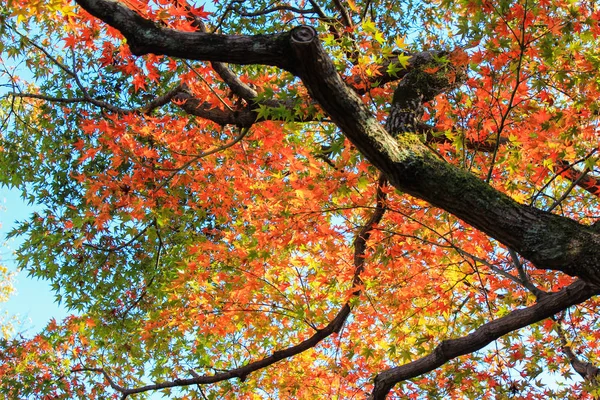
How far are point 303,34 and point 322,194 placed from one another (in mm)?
1919

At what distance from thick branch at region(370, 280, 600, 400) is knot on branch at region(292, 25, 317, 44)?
2226 millimetres

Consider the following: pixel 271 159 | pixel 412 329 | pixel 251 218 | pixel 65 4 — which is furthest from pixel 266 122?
pixel 412 329

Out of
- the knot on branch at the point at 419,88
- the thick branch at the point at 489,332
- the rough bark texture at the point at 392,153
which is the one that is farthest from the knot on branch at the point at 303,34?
the thick branch at the point at 489,332

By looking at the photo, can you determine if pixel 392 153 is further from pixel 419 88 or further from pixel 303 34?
pixel 419 88

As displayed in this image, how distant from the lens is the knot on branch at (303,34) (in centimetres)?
276

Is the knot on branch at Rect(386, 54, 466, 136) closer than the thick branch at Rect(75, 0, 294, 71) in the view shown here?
No

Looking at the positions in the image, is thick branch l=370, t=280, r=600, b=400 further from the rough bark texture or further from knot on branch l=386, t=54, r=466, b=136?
knot on branch l=386, t=54, r=466, b=136

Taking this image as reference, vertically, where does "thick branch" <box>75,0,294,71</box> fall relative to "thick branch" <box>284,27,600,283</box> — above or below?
above

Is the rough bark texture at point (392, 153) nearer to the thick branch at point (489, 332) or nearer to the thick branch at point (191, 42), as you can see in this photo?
the thick branch at point (191, 42)

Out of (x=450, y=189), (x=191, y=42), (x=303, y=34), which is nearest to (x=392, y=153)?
(x=450, y=189)

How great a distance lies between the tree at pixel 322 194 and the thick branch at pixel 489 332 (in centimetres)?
1

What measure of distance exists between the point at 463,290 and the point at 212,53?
404 centimetres

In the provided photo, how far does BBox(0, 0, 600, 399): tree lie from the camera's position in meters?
3.01

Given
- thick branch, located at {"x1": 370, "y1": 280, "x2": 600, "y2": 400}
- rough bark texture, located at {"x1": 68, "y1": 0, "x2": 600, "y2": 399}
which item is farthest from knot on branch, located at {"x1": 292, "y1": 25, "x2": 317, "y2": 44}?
thick branch, located at {"x1": 370, "y1": 280, "x2": 600, "y2": 400}
